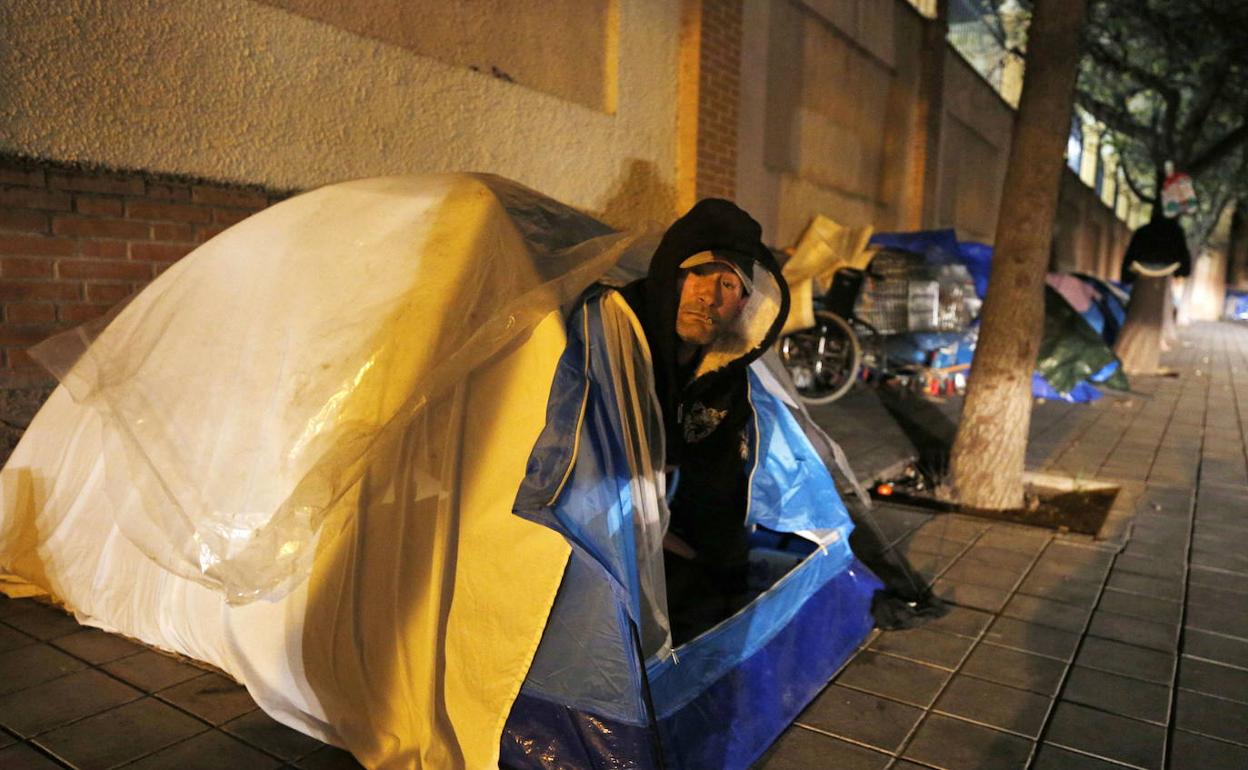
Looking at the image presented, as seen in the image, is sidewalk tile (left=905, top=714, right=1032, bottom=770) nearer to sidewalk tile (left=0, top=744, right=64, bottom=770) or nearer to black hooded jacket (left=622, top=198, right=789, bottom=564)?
black hooded jacket (left=622, top=198, right=789, bottom=564)

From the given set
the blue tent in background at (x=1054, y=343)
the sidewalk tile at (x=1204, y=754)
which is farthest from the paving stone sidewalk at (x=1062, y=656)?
the blue tent in background at (x=1054, y=343)

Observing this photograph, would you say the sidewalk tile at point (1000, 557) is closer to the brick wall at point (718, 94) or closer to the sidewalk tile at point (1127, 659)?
the sidewalk tile at point (1127, 659)

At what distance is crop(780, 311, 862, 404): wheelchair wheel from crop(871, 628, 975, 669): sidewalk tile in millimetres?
4831

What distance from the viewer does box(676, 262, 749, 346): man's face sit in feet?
9.02

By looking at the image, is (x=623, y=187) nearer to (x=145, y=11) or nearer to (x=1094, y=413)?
(x=145, y=11)

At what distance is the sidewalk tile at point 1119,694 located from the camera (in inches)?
109

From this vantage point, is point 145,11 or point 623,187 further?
point 623,187

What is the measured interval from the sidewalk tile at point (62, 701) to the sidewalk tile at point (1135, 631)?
3495 mm

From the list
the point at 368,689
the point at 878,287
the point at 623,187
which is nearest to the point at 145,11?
the point at 368,689

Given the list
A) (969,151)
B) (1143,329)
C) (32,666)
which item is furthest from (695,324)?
(969,151)

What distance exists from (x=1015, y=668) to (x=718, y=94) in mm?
5402

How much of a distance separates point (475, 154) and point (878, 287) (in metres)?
4.77

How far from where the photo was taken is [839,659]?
311 centimetres

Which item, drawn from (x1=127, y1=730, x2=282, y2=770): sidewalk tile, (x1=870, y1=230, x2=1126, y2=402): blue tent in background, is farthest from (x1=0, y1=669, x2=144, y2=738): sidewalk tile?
(x1=870, y1=230, x2=1126, y2=402): blue tent in background
